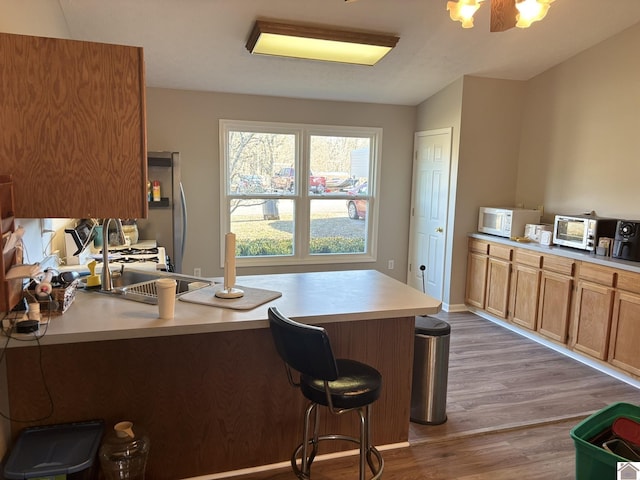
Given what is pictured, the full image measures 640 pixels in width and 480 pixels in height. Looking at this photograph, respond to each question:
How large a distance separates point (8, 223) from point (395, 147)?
4560 millimetres

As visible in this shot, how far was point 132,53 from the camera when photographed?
180 cm

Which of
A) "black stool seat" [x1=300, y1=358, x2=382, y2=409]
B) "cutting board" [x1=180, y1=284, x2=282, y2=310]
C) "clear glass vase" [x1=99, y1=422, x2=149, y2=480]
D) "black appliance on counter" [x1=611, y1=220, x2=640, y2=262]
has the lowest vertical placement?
"clear glass vase" [x1=99, y1=422, x2=149, y2=480]

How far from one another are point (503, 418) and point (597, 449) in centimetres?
91

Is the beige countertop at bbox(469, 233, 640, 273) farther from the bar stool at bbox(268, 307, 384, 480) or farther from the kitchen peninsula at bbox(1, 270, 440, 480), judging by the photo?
the bar stool at bbox(268, 307, 384, 480)

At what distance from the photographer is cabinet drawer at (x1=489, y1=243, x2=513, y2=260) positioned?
442 centimetres

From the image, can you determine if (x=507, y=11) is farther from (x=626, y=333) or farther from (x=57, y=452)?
(x=57, y=452)

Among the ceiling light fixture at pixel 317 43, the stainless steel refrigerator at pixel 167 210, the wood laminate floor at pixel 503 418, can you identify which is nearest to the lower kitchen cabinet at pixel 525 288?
the wood laminate floor at pixel 503 418

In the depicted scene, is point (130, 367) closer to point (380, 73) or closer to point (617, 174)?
point (380, 73)

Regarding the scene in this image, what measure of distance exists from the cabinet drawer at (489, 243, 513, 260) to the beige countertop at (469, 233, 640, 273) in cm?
5

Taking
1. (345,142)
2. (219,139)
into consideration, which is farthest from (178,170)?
(345,142)

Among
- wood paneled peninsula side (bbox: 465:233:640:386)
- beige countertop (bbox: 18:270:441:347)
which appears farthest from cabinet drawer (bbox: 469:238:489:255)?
beige countertop (bbox: 18:270:441:347)

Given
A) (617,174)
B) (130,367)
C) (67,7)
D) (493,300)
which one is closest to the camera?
(130,367)

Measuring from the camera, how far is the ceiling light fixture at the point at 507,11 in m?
2.00

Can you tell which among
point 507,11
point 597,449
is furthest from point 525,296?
point 507,11
